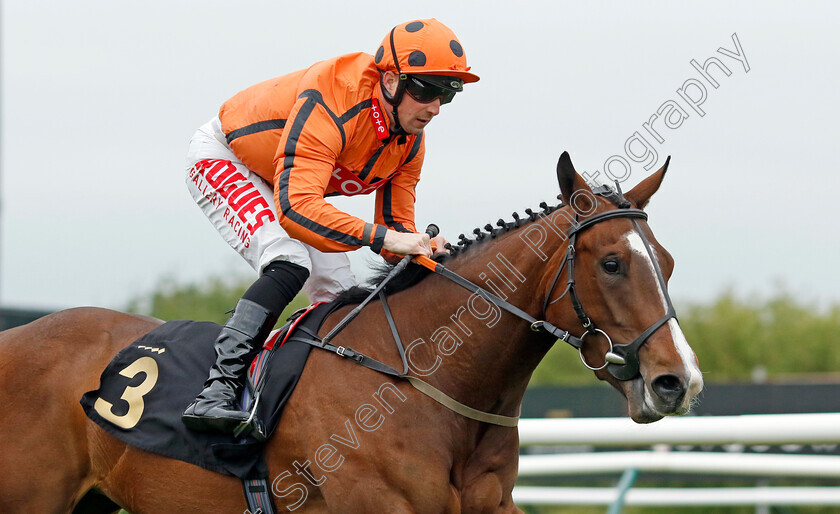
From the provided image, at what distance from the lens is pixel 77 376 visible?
4164 mm

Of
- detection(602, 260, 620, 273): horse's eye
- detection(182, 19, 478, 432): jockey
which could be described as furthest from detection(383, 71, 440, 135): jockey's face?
detection(602, 260, 620, 273): horse's eye

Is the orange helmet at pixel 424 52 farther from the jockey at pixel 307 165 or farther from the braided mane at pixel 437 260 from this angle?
the braided mane at pixel 437 260

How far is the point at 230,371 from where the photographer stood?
3.70m

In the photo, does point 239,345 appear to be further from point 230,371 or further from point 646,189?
point 646,189

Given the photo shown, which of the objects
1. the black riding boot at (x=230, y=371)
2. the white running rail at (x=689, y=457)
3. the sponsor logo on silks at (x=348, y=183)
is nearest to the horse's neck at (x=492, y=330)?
the black riding boot at (x=230, y=371)

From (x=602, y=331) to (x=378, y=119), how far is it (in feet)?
4.57

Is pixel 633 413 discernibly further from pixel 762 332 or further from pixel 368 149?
pixel 762 332

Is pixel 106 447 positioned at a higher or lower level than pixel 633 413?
lower

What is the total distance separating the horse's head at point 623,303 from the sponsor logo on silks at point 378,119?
2.89 ft

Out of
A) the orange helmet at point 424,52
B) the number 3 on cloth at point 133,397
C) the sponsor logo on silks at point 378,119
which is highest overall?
the orange helmet at point 424,52

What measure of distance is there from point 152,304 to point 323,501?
22.4 meters

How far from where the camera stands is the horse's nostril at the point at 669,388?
122 inches

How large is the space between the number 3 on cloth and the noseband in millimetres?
1760

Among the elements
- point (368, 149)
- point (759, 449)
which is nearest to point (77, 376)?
point (368, 149)
